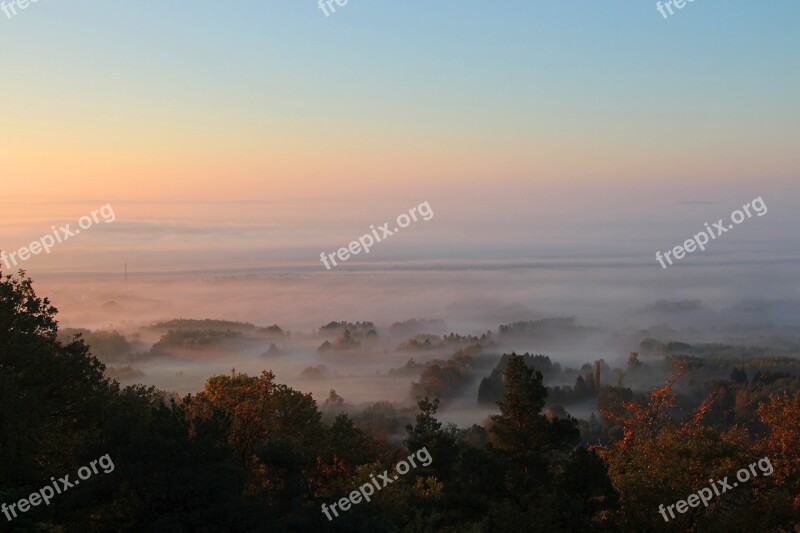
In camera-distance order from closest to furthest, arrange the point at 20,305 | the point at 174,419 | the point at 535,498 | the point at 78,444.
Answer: the point at 174,419 < the point at 78,444 < the point at 535,498 < the point at 20,305

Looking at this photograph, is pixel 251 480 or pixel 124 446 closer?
pixel 124 446

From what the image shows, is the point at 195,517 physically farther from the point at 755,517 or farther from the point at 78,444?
the point at 755,517

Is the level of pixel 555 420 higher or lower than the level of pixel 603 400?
higher

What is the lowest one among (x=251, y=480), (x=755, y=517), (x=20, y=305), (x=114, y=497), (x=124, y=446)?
(x=755, y=517)

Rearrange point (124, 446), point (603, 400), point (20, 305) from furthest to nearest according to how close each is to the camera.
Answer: point (603, 400) → point (20, 305) → point (124, 446)

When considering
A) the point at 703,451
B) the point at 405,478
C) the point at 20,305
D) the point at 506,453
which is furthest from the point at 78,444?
the point at 703,451

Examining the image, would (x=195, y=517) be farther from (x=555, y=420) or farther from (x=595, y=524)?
(x=555, y=420)

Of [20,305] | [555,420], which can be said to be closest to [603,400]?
[555,420]

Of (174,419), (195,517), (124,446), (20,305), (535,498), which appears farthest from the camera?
(20,305)

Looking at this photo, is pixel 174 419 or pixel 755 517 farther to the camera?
pixel 755 517
